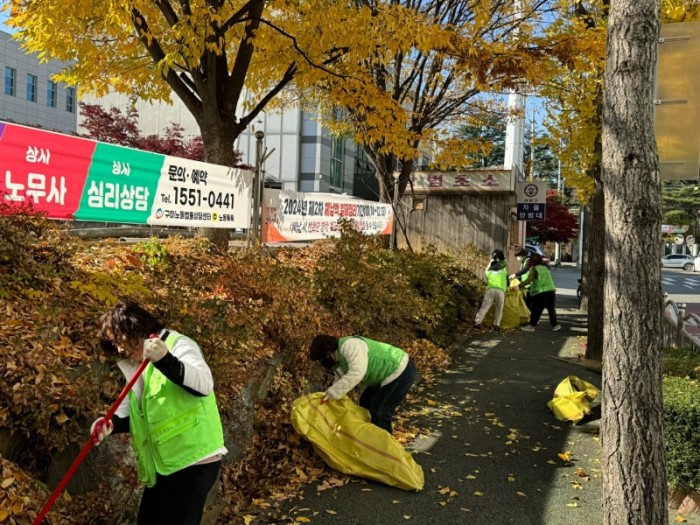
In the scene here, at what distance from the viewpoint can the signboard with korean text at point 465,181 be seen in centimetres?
1675

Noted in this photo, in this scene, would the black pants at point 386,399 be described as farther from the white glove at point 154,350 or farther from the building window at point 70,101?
the building window at point 70,101

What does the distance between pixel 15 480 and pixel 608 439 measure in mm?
2814

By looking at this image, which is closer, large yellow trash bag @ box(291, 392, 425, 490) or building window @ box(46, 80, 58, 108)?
large yellow trash bag @ box(291, 392, 425, 490)

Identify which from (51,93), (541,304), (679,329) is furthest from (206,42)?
(51,93)

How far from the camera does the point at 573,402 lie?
21.0ft

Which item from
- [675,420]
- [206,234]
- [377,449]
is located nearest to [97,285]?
[377,449]

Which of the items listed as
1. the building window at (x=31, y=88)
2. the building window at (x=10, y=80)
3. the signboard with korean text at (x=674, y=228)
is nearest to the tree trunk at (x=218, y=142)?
the building window at (x=10, y=80)

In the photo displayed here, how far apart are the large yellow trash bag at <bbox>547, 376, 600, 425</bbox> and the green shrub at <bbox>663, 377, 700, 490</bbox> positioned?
71.7 inches

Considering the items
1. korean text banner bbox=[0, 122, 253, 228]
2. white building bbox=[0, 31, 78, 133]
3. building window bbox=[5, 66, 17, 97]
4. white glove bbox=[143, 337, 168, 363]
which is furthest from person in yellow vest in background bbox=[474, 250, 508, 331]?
building window bbox=[5, 66, 17, 97]

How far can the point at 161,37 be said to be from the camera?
8328mm

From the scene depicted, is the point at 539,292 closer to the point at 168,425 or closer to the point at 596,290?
the point at 596,290

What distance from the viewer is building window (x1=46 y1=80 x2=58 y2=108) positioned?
1641 inches

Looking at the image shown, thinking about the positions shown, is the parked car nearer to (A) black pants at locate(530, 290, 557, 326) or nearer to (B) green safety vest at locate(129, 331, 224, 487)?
(A) black pants at locate(530, 290, 557, 326)

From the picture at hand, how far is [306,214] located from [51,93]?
1570 inches
